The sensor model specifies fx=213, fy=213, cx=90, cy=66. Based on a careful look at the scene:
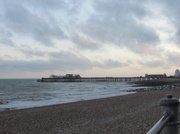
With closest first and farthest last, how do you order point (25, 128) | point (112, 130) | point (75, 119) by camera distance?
point (112, 130)
point (25, 128)
point (75, 119)

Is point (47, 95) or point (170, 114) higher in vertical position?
point (170, 114)

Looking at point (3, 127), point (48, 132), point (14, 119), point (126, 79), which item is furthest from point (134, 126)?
point (126, 79)

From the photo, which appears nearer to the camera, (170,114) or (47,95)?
(170,114)

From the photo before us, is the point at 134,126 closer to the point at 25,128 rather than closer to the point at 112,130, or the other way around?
the point at 112,130

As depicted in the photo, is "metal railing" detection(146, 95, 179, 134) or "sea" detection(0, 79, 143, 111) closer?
"metal railing" detection(146, 95, 179, 134)

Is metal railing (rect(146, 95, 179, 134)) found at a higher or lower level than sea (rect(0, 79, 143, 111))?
higher

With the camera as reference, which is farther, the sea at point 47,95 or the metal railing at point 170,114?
the sea at point 47,95

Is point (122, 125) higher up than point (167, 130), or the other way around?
point (167, 130)

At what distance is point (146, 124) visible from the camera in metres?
7.22

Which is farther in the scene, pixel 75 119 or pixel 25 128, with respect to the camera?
pixel 75 119

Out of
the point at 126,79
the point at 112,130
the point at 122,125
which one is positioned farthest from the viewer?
the point at 126,79

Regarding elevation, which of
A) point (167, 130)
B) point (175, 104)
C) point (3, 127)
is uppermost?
point (175, 104)

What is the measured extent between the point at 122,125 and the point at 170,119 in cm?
603

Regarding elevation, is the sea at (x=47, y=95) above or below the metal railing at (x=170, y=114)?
below
